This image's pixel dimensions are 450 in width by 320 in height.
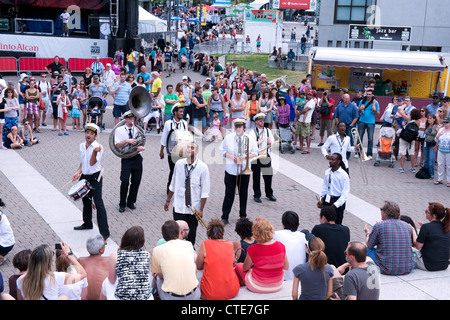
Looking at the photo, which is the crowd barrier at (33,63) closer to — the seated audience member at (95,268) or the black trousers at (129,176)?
the black trousers at (129,176)

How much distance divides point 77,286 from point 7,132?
9.69 metres

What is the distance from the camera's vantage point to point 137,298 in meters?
5.50

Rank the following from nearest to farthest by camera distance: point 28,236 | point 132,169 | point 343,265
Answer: point 343,265
point 28,236
point 132,169

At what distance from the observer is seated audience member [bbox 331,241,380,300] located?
226 inches

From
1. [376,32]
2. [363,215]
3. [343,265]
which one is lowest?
[363,215]

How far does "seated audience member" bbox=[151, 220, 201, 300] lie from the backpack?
30.7 feet

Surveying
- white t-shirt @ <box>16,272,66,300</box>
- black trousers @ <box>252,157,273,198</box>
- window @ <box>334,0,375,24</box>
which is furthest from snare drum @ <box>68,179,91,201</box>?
window @ <box>334,0,375,24</box>

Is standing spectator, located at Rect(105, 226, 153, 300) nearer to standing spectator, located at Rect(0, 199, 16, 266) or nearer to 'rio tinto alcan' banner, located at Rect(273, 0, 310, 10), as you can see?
standing spectator, located at Rect(0, 199, 16, 266)

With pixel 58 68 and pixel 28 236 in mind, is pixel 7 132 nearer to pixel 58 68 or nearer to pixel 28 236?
pixel 28 236

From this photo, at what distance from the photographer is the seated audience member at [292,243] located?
6840 mm

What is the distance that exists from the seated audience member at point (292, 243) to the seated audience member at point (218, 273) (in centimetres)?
89

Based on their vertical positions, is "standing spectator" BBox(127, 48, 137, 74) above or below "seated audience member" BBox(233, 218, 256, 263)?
above

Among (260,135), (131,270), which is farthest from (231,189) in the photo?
(131,270)
